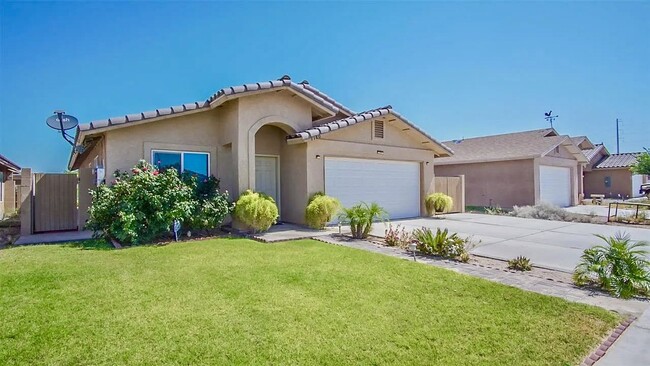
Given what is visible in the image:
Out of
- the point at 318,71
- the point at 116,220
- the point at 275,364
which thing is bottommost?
the point at 275,364

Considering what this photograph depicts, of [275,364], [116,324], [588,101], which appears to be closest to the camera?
[275,364]

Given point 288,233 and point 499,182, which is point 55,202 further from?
point 499,182

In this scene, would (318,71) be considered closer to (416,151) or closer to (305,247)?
(416,151)

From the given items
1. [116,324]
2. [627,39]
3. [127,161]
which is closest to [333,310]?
[116,324]

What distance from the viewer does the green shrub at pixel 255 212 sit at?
1138 cm

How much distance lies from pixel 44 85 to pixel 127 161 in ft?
39.0

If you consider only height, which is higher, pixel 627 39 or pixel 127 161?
pixel 627 39

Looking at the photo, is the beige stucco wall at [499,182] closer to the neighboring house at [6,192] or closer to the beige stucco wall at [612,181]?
the beige stucco wall at [612,181]

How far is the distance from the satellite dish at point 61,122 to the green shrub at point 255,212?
694 centimetres

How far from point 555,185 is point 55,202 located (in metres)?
30.7

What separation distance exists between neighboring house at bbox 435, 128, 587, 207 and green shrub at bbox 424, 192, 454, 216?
7731mm

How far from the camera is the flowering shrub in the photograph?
9836 mm

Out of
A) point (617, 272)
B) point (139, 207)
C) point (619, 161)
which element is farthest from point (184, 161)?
point (619, 161)

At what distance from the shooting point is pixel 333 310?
484 cm
